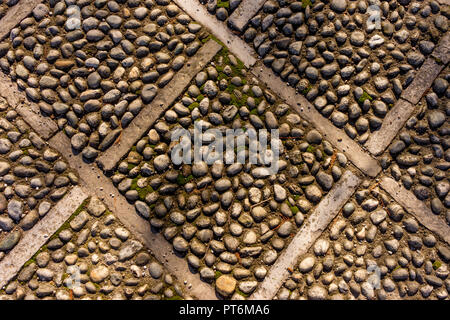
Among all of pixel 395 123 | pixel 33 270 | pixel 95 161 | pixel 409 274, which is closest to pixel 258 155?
pixel 395 123

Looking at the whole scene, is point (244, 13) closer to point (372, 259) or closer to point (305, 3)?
point (305, 3)

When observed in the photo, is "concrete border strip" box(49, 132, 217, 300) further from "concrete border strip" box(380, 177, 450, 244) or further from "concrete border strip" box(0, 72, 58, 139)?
"concrete border strip" box(380, 177, 450, 244)

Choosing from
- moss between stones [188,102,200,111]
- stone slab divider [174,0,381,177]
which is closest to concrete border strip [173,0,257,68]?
stone slab divider [174,0,381,177]

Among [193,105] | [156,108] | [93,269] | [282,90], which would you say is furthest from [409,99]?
[93,269]

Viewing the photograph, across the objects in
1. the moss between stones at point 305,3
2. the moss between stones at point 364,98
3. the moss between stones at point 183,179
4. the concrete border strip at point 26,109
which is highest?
the moss between stones at point 305,3

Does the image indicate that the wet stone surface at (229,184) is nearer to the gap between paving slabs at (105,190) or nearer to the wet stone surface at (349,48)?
the gap between paving slabs at (105,190)

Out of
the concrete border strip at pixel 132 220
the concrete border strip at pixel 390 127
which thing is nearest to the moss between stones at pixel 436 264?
the concrete border strip at pixel 390 127
